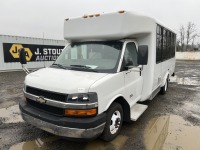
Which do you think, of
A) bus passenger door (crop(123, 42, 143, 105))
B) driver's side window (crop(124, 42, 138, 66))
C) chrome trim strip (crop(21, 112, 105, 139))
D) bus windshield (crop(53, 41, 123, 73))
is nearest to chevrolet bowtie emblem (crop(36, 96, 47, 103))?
chrome trim strip (crop(21, 112, 105, 139))

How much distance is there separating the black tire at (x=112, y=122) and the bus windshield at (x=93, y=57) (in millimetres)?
796

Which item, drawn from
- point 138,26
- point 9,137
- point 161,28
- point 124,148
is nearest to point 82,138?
point 124,148

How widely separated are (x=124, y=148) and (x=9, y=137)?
2629 mm

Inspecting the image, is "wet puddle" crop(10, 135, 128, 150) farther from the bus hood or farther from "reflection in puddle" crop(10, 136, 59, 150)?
the bus hood

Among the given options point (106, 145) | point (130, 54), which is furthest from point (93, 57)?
point (106, 145)

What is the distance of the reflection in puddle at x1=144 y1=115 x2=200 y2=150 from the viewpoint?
3996mm

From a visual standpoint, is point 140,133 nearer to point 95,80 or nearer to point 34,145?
point 95,80

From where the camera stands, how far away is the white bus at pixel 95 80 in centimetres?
329

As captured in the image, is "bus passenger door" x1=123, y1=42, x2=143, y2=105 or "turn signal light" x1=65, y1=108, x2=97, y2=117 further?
"bus passenger door" x1=123, y1=42, x2=143, y2=105

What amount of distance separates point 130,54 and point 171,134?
2.19 metres

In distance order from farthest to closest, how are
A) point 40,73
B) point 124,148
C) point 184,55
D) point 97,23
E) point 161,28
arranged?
point 184,55
point 161,28
point 97,23
point 40,73
point 124,148

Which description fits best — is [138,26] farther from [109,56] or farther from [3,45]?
[3,45]

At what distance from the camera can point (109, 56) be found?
4316mm

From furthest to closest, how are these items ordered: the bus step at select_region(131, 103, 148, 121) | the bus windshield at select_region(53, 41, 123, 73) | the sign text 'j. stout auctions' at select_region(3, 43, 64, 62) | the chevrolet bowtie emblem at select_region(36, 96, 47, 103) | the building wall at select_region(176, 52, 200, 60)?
the building wall at select_region(176, 52, 200, 60) → the sign text 'j. stout auctions' at select_region(3, 43, 64, 62) → the bus step at select_region(131, 103, 148, 121) → the bus windshield at select_region(53, 41, 123, 73) → the chevrolet bowtie emblem at select_region(36, 96, 47, 103)
